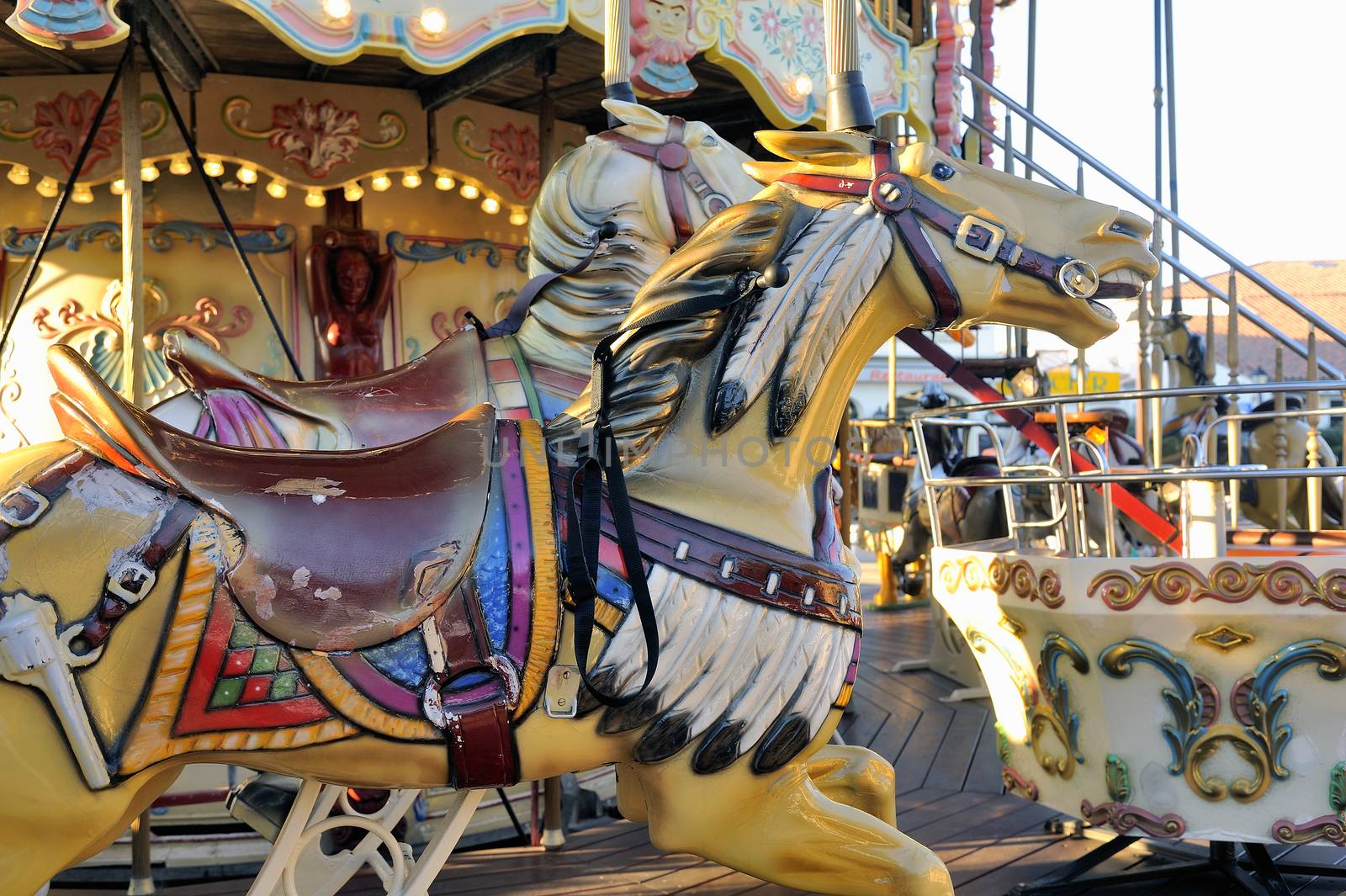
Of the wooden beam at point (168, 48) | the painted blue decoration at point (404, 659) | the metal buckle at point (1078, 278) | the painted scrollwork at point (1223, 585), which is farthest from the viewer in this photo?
the wooden beam at point (168, 48)

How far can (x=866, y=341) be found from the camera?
1.81m

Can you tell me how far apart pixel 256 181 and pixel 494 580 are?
3.17m

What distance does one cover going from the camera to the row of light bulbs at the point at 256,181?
13.0 ft

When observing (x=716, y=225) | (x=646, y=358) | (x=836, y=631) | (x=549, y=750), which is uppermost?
(x=716, y=225)

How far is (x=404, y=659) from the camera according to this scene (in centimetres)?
153

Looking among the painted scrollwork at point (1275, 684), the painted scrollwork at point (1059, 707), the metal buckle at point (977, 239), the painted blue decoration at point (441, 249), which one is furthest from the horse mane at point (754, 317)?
the painted blue decoration at point (441, 249)

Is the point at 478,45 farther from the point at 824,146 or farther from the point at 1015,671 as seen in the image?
the point at 1015,671

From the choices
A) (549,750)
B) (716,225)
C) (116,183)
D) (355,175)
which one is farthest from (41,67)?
(549,750)

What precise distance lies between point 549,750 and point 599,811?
2453mm

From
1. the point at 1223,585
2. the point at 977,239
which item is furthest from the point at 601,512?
the point at 1223,585

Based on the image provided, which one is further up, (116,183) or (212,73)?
(212,73)

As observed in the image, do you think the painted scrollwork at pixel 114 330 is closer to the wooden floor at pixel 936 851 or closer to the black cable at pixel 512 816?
the wooden floor at pixel 936 851

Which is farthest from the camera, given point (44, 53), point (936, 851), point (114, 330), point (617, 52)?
point (114, 330)

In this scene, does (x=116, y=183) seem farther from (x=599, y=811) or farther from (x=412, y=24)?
(x=599, y=811)
